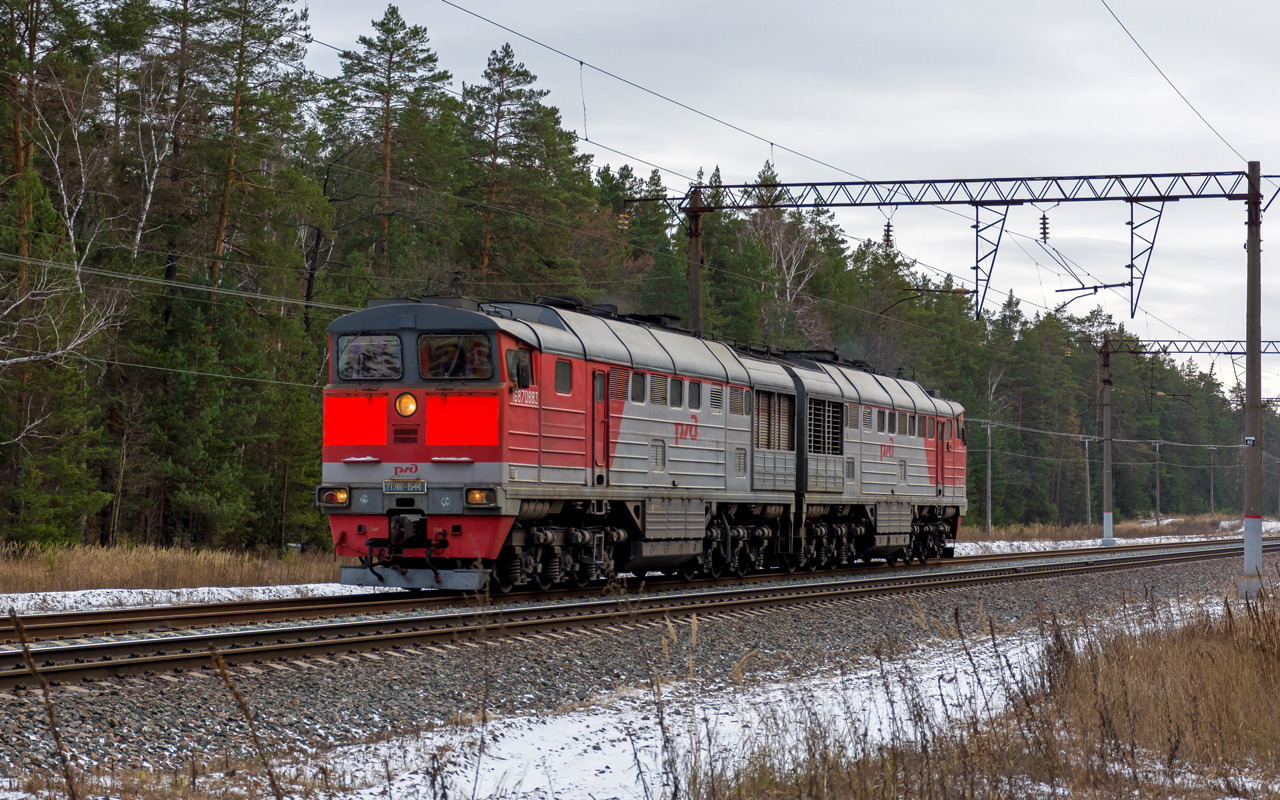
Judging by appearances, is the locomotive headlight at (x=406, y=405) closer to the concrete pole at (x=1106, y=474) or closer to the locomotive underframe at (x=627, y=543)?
the locomotive underframe at (x=627, y=543)

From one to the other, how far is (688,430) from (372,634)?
8.99 meters

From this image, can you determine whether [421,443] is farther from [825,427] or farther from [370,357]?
[825,427]

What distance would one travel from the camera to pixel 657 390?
19.3 meters

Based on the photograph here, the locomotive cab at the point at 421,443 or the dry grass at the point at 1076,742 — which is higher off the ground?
the locomotive cab at the point at 421,443

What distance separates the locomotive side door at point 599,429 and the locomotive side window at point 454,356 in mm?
2213

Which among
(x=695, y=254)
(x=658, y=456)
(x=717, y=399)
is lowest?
(x=658, y=456)

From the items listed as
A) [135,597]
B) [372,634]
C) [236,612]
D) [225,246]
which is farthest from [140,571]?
[225,246]

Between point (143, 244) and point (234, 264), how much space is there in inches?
108

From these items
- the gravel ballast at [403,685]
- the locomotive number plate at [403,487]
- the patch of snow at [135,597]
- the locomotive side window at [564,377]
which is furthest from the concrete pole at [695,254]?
the locomotive number plate at [403,487]

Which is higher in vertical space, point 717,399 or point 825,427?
point 717,399

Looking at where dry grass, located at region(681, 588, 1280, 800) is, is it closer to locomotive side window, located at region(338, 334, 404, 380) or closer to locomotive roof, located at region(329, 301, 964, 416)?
locomotive roof, located at region(329, 301, 964, 416)

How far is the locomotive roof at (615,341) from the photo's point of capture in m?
16.4

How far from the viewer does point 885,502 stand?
89.4 feet

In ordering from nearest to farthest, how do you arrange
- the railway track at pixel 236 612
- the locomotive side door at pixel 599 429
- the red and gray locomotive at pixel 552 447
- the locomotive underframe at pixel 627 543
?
the railway track at pixel 236 612 < the red and gray locomotive at pixel 552 447 < the locomotive underframe at pixel 627 543 < the locomotive side door at pixel 599 429
